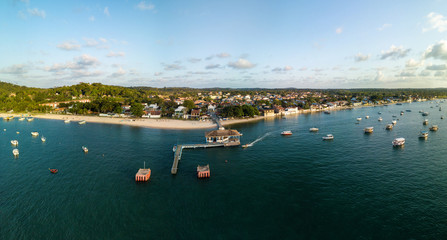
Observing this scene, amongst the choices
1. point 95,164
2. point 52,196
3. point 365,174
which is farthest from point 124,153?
point 365,174

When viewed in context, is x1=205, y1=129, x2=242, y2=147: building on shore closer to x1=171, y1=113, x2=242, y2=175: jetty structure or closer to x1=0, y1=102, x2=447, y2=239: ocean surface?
x1=171, y1=113, x2=242, y2=175: jetty structure

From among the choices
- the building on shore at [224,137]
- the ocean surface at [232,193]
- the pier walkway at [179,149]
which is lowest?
A: the ocean surface at [232,193]

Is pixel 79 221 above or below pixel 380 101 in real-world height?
below

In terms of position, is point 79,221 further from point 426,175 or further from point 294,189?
point 426,175

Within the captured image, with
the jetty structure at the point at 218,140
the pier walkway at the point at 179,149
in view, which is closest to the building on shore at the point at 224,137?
the jetty structure at the point at 218,140

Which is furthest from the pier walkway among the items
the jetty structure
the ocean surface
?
the ocean surface

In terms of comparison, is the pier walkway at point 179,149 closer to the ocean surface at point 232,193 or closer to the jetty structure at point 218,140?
the jetty structure at point 218,140

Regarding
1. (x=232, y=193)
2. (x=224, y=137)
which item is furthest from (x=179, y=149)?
(x=232, y=193)

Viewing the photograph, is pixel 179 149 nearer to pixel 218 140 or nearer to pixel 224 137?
pixel 218 140
